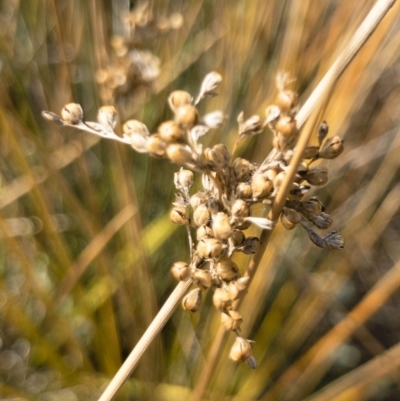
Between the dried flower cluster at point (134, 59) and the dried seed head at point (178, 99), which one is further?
the dried flower cluster at point (134, 59)

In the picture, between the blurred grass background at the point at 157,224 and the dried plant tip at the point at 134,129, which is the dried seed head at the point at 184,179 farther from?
the blurred grass background at the point at 157,224

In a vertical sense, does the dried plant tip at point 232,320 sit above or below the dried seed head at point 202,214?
below

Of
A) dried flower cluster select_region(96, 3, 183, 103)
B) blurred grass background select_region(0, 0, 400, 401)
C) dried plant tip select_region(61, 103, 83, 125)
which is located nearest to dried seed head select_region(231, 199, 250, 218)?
dried plant tip select_region(61, 103, 83, 125)

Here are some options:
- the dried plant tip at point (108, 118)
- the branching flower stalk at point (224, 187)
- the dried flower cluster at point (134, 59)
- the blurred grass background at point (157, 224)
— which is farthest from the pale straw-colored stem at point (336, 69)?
the dried flower cluster at point (134, 59)

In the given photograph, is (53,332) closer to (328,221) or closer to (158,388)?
(158,388)

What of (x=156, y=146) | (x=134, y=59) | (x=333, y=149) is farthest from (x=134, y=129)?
(x=134, y=59)

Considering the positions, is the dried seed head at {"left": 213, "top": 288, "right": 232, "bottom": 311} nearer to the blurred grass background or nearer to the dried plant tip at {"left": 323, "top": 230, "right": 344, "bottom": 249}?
the dried plant tip at {"left": 323, "top": 230, "right": 344, "bottom": 249}

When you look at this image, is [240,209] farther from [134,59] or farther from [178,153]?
[134,59]
